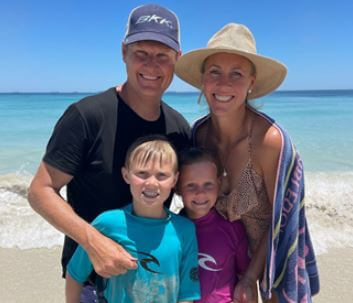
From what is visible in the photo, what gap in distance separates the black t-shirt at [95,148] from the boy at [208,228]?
1.08 ft

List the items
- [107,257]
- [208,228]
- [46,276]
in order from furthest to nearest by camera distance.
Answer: [46,276] < [208,228] < [107,257]

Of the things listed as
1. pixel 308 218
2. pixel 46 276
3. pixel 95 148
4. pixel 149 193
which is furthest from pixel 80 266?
pixel 308 218

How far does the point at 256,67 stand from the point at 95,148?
3.51ft

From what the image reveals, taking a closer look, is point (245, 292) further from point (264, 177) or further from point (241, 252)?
point (264, 177)

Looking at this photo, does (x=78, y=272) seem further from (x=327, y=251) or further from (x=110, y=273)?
(x=327, y=251)

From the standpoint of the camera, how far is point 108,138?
2.10m

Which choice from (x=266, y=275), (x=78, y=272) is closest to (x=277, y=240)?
(x=266, y=275)

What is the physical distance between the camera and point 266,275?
211cm

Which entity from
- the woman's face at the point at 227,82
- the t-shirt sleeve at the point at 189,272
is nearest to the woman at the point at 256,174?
the woman's face at the point at 227,82

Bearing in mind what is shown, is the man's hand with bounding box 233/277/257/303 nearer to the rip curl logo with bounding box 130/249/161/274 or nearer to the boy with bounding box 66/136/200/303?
the boy with bounding box 66/136/200/303

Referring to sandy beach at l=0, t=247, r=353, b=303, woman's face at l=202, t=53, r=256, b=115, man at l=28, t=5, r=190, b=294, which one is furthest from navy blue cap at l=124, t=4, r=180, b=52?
sandy beach at l=0, t=247, r=353, b=303

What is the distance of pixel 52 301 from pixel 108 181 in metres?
2.22

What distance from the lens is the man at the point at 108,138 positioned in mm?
1897

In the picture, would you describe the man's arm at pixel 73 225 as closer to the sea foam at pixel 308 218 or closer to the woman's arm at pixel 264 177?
the woman's arm at pixel 264 177
